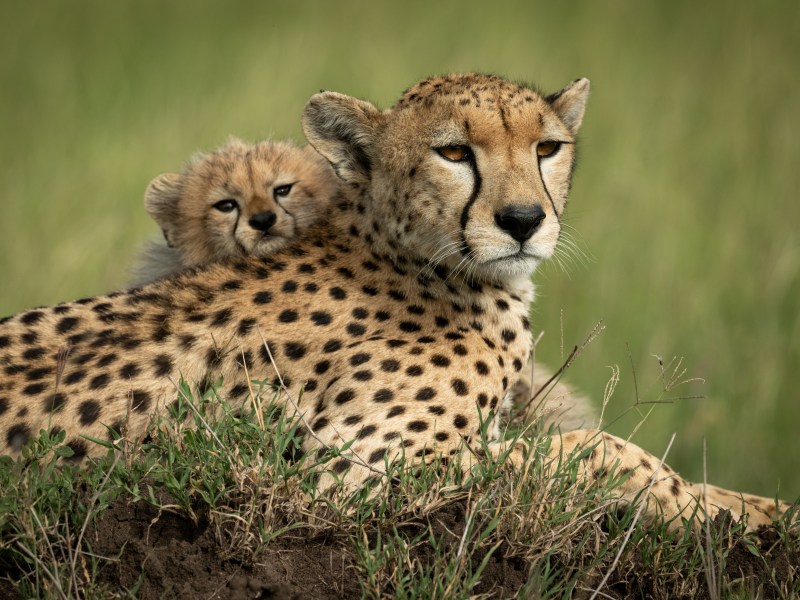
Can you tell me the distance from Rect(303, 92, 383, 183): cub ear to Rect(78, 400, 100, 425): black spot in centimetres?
101

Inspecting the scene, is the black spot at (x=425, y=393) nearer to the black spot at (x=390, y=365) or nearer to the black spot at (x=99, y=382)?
the black spot at (x=390, y=365)

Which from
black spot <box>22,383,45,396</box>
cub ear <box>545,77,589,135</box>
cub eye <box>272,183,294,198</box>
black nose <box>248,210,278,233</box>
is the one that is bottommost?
black spot <box>22,383,45,396</box>

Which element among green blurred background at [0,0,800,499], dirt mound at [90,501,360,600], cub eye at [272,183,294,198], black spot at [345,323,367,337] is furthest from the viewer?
green blurred background at [0,0,800,499]

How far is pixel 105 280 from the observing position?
5.93 meters

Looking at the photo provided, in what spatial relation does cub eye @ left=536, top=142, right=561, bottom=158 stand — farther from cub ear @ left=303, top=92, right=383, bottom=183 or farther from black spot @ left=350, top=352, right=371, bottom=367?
black spot @ left=350, top=352, right=371, bottom=367

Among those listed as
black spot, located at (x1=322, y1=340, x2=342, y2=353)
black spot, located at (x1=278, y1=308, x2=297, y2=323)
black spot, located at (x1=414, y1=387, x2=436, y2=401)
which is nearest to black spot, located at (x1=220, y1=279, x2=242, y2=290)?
black spot, located at (x1=278, y1=308, x2=297, y2=323)

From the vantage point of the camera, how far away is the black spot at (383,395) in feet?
9.62

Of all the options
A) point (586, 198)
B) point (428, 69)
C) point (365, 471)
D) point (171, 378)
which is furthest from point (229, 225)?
point (428, 69)

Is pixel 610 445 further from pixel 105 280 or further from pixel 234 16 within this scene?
pixel 234 16

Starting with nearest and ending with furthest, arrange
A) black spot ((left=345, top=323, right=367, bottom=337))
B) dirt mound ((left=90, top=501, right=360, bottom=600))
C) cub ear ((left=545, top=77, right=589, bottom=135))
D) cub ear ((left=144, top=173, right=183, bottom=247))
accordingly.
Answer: dirt mound ((left=90, top=501, right=360, bottom=600)), black spot ((left=345, top=323, right=367, bottom=337)), cub ear ((left=545, top=77, right=589, bottom=135)), cub ear ((left=144, top=173, right=183, bottom=247))

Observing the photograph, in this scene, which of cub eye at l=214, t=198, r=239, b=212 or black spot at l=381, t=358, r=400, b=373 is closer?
black spot at l=381, t=358, r=400, b=373

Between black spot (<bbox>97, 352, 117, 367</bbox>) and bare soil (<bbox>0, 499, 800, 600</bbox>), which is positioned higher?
black spot (<bbox>97, 352, 117, 367</bbox>)

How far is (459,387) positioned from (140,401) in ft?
2.78

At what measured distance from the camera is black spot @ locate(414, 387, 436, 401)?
2949 millimetres
